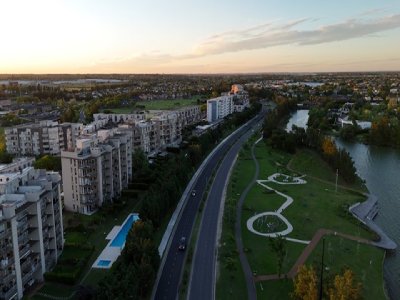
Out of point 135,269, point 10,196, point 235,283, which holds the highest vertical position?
point 10,196

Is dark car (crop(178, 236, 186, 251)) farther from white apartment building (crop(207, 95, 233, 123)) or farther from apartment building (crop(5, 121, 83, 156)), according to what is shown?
white apartment building (crop(207, 95, 233, 123))

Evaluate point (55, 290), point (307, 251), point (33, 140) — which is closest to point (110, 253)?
point (55, 290)

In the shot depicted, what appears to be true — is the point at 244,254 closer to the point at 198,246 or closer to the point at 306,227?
the point at 198,246

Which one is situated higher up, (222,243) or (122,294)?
(122,294)

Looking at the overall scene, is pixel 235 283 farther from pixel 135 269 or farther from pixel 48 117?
pixel 48 117

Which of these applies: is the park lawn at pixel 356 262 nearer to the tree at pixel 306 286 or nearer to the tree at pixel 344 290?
the tree at pixel 344 290

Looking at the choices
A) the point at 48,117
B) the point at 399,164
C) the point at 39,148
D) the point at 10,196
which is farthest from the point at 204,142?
the point at 48,117
